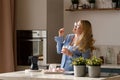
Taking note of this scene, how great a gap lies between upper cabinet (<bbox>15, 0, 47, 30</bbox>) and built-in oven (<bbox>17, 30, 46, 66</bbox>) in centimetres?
10

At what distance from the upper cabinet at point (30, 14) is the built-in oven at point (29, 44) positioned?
0.10 meters

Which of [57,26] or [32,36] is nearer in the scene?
[32,36]

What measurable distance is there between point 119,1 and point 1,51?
80.8 inches

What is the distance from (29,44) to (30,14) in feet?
1.60

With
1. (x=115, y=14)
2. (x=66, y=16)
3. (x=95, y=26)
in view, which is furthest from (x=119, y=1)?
(x=66, y=16)

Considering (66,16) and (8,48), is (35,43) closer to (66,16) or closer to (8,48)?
(8,48)

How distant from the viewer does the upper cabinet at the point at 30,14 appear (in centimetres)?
501

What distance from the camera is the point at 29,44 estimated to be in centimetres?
503

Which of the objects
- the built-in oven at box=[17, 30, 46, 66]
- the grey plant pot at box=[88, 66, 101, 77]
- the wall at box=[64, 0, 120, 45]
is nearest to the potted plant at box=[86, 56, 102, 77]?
the grey plant pot at box=[88, 66, 101, 77]

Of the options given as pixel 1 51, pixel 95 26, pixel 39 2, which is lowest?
A: pixel 1 51

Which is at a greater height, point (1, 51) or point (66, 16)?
point (66, 16)

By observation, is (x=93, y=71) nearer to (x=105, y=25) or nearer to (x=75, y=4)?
(x=105, y=25)

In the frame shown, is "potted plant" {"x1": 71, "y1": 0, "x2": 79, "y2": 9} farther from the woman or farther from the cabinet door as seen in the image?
the woman

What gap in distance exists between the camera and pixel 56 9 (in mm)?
5336
